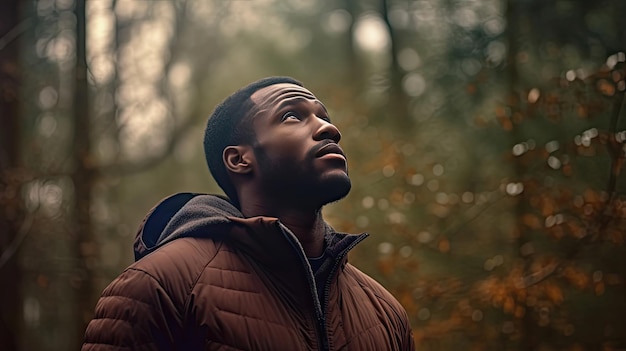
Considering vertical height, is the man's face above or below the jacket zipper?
above

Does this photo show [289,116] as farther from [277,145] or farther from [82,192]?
[82,192]

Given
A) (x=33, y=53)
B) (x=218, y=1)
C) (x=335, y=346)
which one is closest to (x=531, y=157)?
(x=218, y=1)

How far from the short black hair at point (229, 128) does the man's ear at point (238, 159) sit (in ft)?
0.05

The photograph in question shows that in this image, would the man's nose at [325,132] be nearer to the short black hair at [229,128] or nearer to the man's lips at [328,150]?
the man's lips at [328,150]

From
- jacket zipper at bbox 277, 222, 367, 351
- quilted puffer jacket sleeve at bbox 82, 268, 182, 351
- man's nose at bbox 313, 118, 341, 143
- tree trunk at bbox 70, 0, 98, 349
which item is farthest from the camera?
tree trunk at bbox 70, 0, 98, 349

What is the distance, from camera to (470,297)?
435 centimetres

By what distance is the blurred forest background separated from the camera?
168 inches

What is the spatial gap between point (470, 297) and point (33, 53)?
3094 millimetres

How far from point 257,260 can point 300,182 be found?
6.4 inches

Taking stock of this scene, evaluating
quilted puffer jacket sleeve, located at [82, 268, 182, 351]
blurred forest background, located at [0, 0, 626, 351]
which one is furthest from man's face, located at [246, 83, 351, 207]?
blurred forest background, located at [0, 0, 626, 351]

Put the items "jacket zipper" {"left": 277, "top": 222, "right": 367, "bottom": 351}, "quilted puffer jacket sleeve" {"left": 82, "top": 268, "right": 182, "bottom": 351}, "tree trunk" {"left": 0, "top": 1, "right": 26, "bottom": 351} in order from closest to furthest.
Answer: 1. "quilted puffer jacket sleeve" {"left": 82, "top": 268, "right": 182, "bottom": 351}
2. "jacket zipper" {"left": 277, "top": 222, "right": 367, "bottom": 351}
3. "tree trunk" {"left": 0, "top": 1, "right": 26, "bottom": 351}

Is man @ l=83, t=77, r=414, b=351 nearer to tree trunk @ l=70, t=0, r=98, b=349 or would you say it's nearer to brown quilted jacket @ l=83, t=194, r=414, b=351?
brown quilted jacket @ l=83, t=194, r=414, b=351

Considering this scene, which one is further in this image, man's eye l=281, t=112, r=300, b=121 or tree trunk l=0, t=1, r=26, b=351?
tree trunk l=0, t=1, r=26, b=351

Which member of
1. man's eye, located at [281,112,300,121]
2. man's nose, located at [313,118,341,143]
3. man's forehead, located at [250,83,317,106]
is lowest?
man's nose, located at [313,118,341,143]
